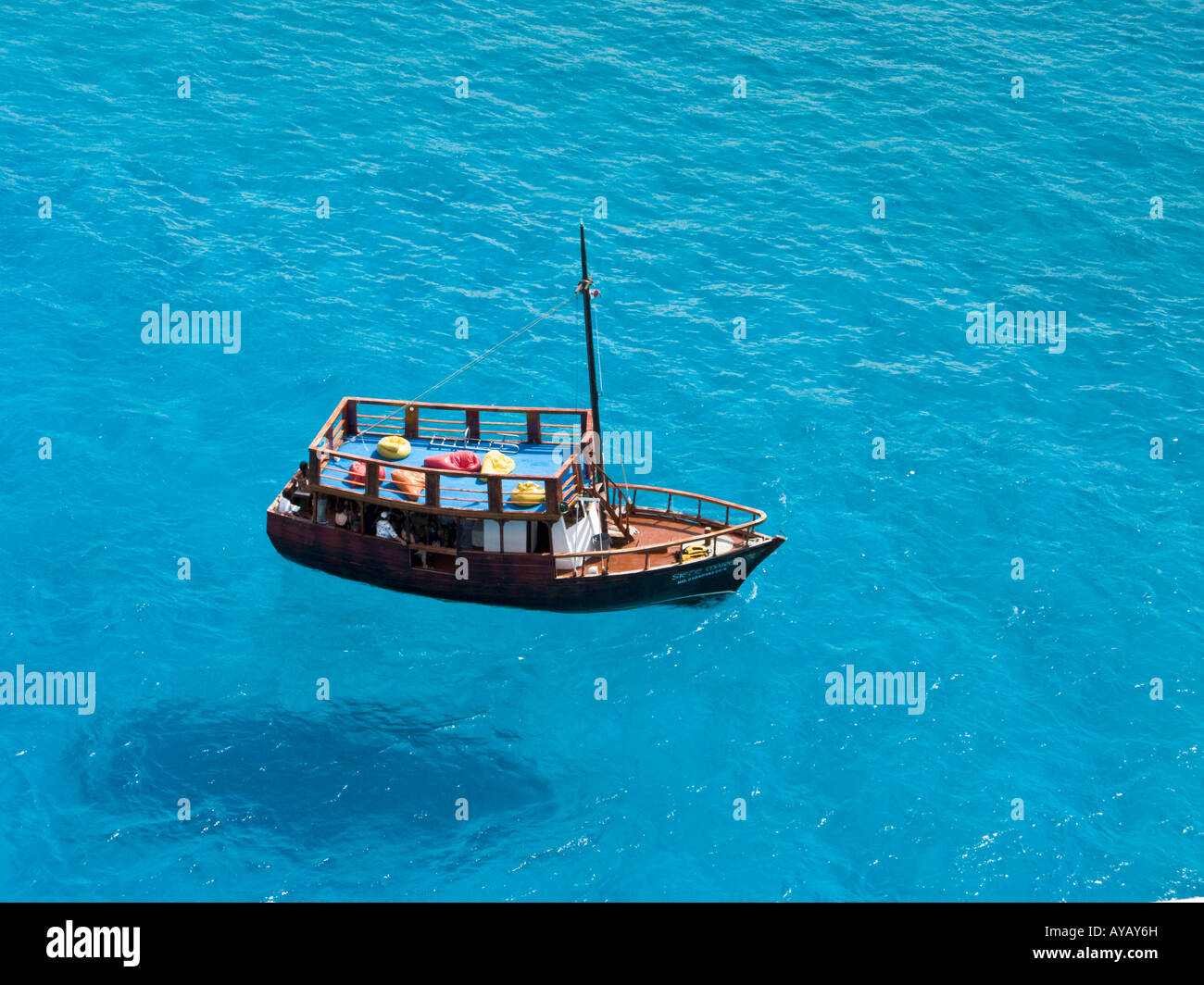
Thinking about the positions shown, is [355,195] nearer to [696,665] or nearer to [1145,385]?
[696,665]

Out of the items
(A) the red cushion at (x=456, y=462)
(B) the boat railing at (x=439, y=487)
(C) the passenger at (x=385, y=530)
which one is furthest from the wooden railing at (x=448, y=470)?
(C) the passenger at (x=385, y=530)

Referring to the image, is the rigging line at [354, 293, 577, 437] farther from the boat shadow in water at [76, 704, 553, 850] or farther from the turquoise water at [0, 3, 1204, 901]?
the boat shadow in water at [76, 704, 553, 850]

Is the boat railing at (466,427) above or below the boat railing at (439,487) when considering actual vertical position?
above

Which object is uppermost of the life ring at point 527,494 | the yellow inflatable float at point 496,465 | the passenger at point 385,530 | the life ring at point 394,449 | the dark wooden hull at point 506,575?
the life ring at point 394,449

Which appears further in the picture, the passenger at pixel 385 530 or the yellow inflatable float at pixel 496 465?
the passenger at pixel 385 530

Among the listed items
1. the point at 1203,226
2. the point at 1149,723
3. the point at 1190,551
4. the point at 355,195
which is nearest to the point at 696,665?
the point at 1149,723

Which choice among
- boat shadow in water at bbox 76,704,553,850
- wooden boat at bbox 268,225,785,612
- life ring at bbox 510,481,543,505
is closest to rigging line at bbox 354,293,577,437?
wooden boat at bbox 268,225,785,612

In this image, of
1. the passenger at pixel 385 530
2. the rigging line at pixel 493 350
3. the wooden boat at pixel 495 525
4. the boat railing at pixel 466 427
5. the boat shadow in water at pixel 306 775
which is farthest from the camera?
the rigging line at pixel 493 350

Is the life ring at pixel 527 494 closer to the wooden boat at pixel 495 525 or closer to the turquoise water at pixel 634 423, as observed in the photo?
the wooden boat at pixel 495 525
